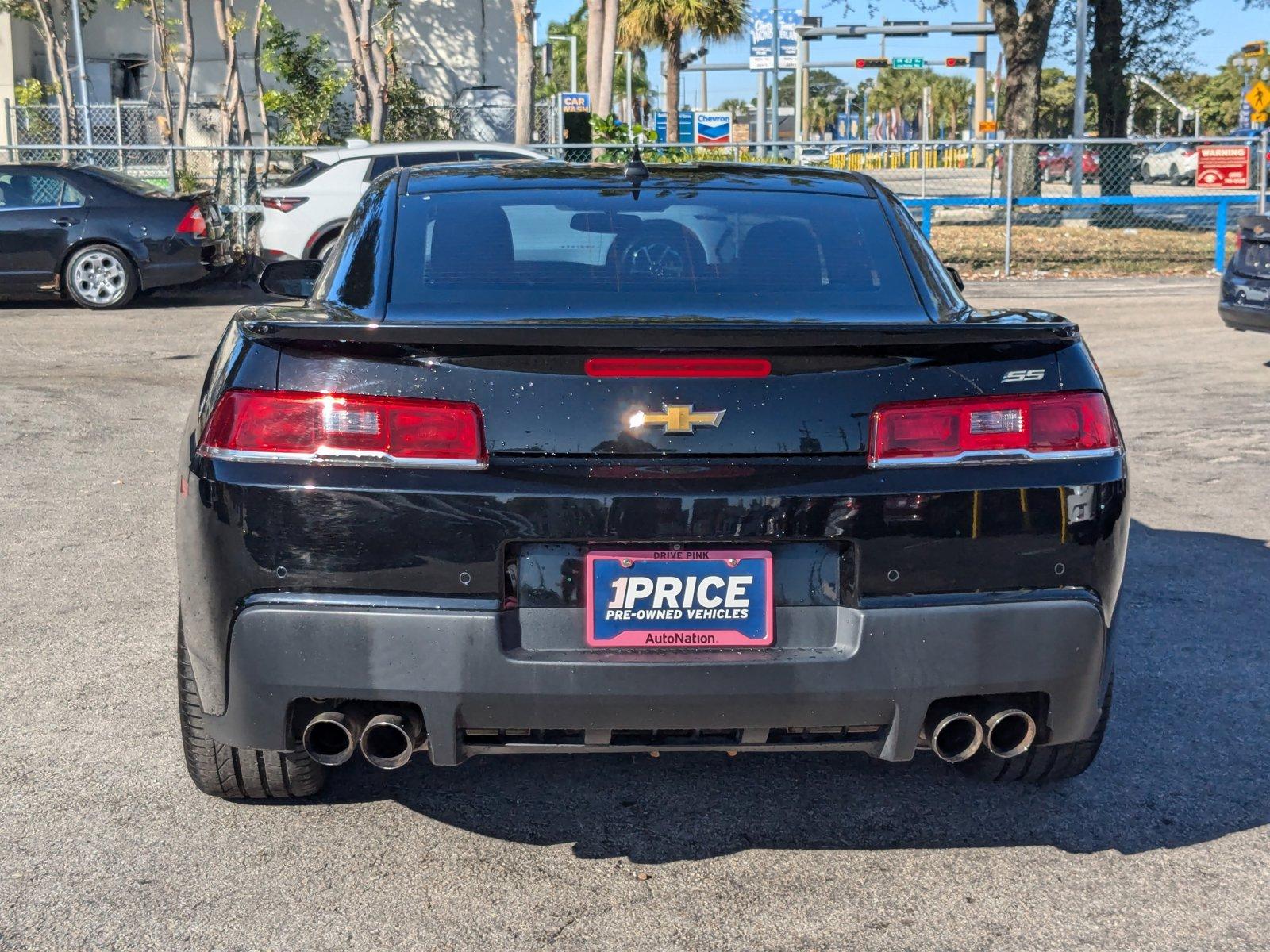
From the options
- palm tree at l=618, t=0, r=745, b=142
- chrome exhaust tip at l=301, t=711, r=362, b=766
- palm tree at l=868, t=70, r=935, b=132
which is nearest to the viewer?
chrome exhaust tip at l=301, t=711, r=362, b=766

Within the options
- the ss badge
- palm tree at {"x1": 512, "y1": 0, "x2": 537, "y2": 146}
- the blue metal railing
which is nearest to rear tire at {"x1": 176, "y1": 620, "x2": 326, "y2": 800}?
the ss badge

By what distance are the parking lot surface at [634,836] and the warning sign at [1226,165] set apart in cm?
1718

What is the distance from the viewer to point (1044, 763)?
370cm

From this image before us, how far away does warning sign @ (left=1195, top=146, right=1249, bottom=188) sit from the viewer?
20906 millimetres

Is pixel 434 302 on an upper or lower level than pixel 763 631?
upper

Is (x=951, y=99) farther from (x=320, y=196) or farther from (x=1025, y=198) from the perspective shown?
(x=320, y=196)

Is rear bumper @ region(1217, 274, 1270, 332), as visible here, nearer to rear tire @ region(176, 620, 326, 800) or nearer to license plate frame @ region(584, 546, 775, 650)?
license plate frame @ region(584, 546, 775, 650)

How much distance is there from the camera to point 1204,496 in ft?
24.1

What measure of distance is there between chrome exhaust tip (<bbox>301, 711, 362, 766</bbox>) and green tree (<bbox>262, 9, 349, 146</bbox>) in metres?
26.1

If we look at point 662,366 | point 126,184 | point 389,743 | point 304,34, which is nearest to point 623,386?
point 662,366

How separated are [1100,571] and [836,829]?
2.99 feet

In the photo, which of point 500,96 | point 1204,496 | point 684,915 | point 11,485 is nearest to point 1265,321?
point 1204,496

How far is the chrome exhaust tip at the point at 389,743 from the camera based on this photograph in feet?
10.2

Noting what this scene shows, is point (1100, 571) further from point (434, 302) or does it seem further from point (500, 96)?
point (500, 96)
